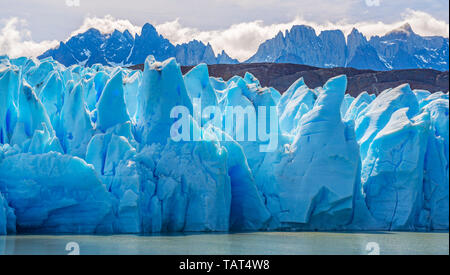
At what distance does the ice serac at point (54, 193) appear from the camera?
12.5 metres

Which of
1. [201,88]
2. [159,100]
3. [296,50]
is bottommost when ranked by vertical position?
[159,100]

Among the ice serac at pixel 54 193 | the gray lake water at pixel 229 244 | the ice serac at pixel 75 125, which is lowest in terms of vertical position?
the gray lake water at pixel 229 244

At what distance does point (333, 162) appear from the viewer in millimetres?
15023

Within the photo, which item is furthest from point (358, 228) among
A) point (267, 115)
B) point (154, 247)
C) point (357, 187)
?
point (154, 247)

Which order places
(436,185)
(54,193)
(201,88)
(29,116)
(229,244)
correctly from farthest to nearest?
(201,88) < (436,185) < (29,116) < (54,193) < (229,244)

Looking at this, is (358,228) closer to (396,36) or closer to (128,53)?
(128,53)

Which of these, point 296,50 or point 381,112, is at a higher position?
point 296,50

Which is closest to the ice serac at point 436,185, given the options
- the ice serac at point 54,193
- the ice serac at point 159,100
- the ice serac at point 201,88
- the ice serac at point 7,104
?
the ice serac at point 201,88

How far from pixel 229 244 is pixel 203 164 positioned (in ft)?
9.08

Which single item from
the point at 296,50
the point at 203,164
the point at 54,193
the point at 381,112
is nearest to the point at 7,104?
the point at 54,193

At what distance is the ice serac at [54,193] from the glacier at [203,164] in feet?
0.06

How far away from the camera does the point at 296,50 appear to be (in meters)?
57.7

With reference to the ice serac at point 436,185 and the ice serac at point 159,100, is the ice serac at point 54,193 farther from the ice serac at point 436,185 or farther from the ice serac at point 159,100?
the ice serac at point 436,185

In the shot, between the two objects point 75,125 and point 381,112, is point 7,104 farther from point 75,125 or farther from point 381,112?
point 381,112
